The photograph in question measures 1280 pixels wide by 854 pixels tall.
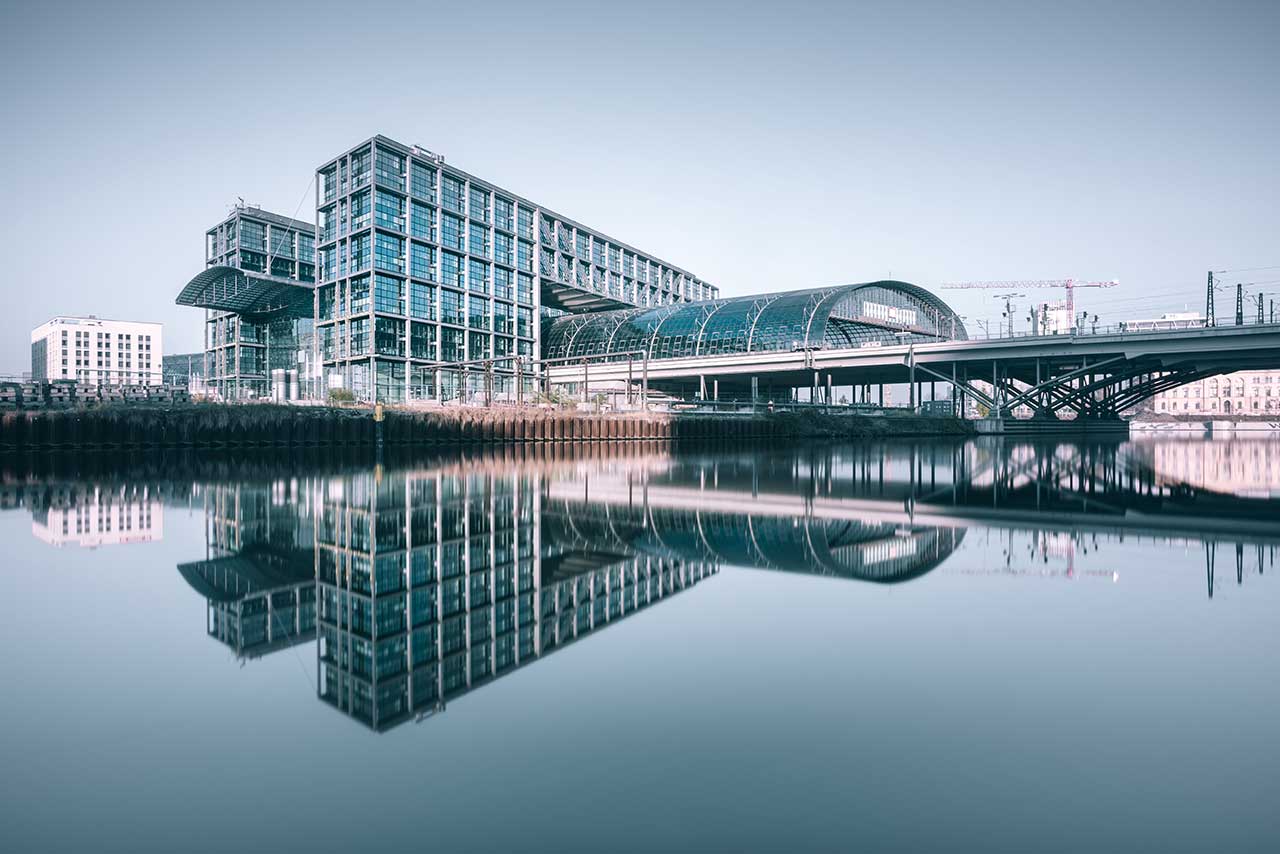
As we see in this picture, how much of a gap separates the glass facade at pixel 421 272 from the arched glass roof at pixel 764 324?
6.84m

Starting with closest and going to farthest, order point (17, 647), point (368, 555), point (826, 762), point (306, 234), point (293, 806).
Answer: point (293, 806)
point (826, 762)
point (17, 647)
point (368, 555)
point (306, 234)

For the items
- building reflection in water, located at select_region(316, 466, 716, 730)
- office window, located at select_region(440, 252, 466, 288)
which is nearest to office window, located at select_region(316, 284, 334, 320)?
office window, located at select_region(440, 252, 466, 288)

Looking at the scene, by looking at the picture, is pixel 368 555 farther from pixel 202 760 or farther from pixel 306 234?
pixel 306 234

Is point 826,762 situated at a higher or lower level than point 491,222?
lower

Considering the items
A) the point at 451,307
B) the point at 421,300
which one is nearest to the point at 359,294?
the point at 421,300

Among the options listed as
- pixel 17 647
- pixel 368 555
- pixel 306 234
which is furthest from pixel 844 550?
pixel 306 234

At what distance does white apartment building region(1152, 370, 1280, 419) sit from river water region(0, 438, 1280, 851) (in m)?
140

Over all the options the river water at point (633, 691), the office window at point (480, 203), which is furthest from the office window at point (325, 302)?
the river water at point (633, 691)

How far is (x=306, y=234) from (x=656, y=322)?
134 ft

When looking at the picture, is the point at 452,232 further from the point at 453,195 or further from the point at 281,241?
the point at 281,241

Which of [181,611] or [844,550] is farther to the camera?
[844,550]

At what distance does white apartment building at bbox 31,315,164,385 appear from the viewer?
144125mm

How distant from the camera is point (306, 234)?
78.1 meters

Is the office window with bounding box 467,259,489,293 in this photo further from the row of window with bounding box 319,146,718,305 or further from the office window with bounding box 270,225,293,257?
the office window with bounding box 270,225,293,257
